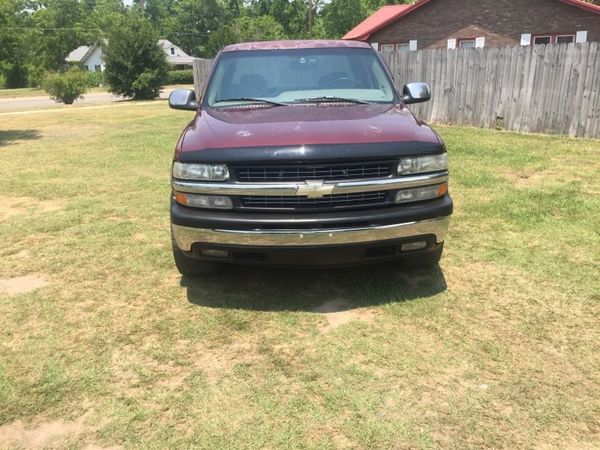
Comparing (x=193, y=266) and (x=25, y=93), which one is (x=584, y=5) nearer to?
(x=193, y=266)

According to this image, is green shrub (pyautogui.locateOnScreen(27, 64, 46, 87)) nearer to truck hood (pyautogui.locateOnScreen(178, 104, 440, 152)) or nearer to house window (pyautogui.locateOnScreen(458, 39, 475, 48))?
house window (pyautogui.locateOnScreen(458, 39, 475, 48))

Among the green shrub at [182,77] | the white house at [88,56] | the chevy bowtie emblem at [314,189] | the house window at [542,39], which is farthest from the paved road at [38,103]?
the white house at [88,56]

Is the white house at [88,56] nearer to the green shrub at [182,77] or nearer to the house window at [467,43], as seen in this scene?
the green shrub at [182,77]

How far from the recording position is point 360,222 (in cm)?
325

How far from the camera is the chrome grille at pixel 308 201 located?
10.7 ft

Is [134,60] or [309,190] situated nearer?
[309,190]

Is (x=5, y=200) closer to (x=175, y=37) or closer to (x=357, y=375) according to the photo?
(x=357, y=375)

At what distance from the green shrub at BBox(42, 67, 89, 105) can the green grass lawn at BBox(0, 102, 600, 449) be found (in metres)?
24.4

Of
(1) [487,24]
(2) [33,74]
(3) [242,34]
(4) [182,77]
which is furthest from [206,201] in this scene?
(2) [33,74]

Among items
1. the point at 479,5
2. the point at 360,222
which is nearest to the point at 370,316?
the point at 360,222

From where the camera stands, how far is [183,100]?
466 centimetres

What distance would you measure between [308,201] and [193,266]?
1.16 m

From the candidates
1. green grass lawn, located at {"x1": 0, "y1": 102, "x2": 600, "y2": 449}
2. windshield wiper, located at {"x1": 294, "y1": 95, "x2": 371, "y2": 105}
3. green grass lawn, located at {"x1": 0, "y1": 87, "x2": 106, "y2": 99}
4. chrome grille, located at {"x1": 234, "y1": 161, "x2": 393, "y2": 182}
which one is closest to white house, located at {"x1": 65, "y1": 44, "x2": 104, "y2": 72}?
green grass lawn, located at {"x1": 0, "y1": 87, "x2": 106, "y2": 99}

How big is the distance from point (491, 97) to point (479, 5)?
11.8 meters
